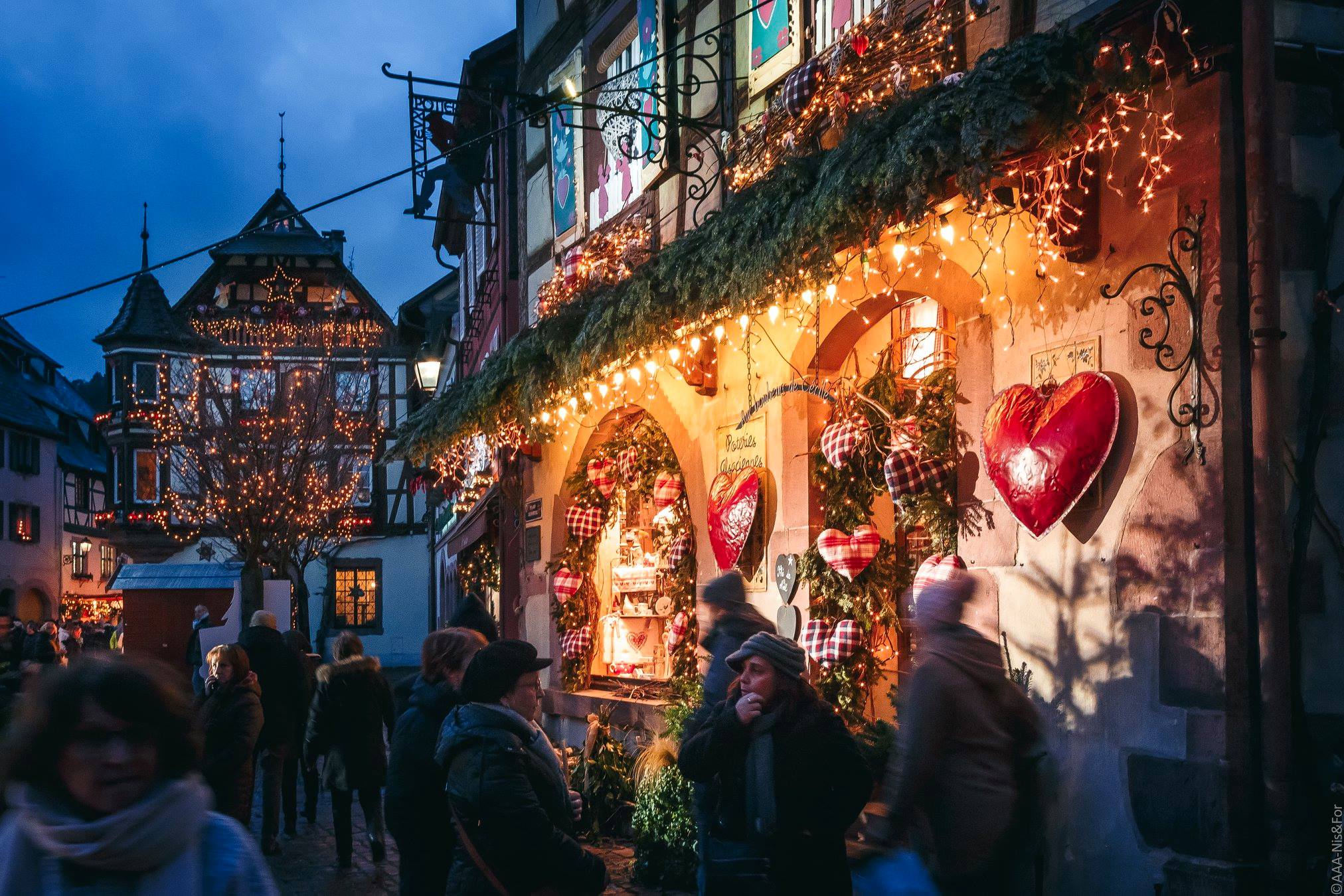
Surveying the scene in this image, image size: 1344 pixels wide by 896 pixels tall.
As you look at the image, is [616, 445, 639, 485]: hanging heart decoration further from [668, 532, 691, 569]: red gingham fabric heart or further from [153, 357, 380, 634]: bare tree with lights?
[153, 357, 380, 634]: bare tree with lights

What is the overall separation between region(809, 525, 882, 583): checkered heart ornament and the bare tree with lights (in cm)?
1758

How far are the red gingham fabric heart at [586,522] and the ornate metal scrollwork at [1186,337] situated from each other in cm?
719

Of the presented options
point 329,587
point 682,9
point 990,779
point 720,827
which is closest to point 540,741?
point 720,827

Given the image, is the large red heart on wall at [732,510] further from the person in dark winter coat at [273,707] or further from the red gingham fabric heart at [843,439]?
the person in dark winter coat at [273,707]

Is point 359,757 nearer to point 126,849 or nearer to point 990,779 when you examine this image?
point 990,779

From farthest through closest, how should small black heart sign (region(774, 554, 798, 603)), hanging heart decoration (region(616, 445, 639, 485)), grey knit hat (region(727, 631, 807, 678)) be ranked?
hanging heart decoration (region(616, 445, 639, 485))
small black heart sign (region(774, 554, 798, 603))
grey knit hat (region(727, 631, 807, 678))

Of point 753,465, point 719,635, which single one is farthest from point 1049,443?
point 753,465

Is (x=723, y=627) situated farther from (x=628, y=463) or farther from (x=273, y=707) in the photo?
(x=628, y=463)

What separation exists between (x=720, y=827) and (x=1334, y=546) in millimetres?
2716

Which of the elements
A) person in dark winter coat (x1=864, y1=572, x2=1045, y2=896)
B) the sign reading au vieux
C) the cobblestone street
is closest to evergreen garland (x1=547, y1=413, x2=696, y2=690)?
the sign reading au vieux

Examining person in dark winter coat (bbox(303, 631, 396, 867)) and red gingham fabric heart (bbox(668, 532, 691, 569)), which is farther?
red gingham fabric heart (bbox(668, 532, 691, 569))

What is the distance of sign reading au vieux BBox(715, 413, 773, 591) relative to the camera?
28.6ft

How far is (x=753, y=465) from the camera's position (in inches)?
351

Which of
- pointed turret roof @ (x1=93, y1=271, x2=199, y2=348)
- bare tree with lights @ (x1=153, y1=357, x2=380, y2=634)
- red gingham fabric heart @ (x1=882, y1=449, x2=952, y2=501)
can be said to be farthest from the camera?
pointed turret roof @ (x1=93, y1=271, x2=199, y2=348)
